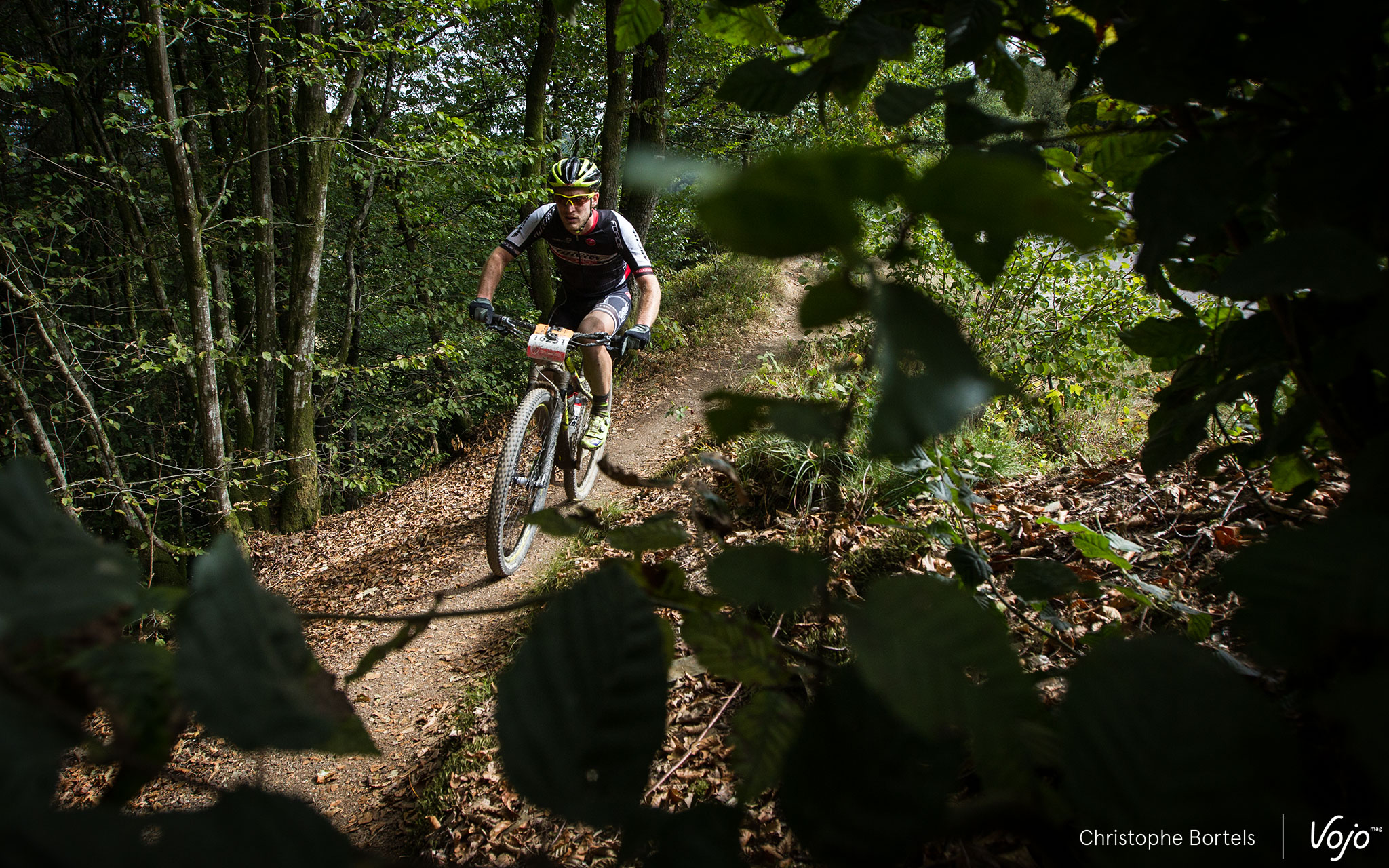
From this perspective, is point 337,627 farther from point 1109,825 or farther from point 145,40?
point 1109,825

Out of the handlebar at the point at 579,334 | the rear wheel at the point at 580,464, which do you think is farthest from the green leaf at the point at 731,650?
the rear wheel at the point at 580,464

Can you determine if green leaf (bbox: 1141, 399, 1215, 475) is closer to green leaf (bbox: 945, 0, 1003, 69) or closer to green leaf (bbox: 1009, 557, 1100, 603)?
green leaf (bbox: 1009, 557, 1100, 603)

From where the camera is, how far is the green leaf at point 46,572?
0.27m

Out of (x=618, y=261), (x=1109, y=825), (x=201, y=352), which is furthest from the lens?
(x=201, y=352)

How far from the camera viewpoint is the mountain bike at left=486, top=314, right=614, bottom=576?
3.80 metres

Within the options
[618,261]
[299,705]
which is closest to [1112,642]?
[299,705]

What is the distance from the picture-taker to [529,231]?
4.34 metres

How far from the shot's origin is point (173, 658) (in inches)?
12.1

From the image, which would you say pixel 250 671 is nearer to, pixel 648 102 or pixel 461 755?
pixel 461 755

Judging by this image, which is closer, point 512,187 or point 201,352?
point 201,352

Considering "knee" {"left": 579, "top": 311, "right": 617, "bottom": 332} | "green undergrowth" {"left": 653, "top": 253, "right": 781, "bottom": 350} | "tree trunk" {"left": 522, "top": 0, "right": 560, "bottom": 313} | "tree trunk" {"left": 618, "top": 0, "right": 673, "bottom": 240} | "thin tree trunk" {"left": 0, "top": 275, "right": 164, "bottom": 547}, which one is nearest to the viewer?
"knee" {"left": 579, "top": 311, "right": 617, "bottom": 332}

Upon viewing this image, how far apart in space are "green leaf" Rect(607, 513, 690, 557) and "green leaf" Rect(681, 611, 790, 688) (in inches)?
3.4

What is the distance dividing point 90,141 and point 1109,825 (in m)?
10.1

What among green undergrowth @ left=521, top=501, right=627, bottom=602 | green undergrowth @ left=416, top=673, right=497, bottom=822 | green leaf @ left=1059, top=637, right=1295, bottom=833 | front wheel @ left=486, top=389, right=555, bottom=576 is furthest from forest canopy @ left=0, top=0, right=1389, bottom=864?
front wheel @ left=486, top=389, right=555, bottom=576
